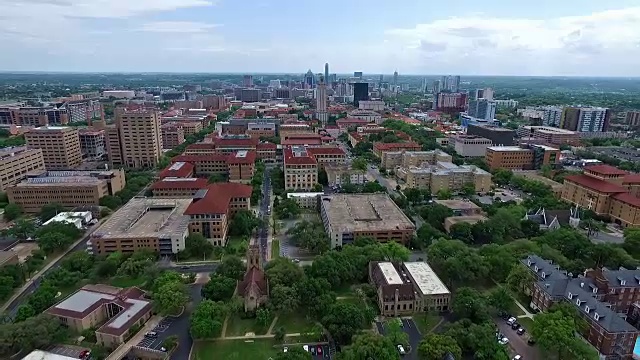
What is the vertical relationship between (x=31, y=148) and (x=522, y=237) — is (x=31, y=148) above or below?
above

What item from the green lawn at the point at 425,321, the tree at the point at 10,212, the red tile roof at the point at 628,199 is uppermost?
the red tile roof at the point at 628,199

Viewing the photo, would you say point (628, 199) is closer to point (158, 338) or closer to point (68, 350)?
point (158, 338)

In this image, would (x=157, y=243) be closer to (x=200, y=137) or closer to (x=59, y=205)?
(x=59, y=205)

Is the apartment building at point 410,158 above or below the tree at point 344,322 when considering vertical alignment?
above

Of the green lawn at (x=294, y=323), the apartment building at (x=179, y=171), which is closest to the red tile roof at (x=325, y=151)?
the apartment building at (x=179, y=171)

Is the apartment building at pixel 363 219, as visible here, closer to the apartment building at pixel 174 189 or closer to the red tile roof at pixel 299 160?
the red tile roof at pixel 299 160

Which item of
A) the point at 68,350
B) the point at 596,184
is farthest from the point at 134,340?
the point at 596,184

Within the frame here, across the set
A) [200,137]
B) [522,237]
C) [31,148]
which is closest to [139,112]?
[31,148]
